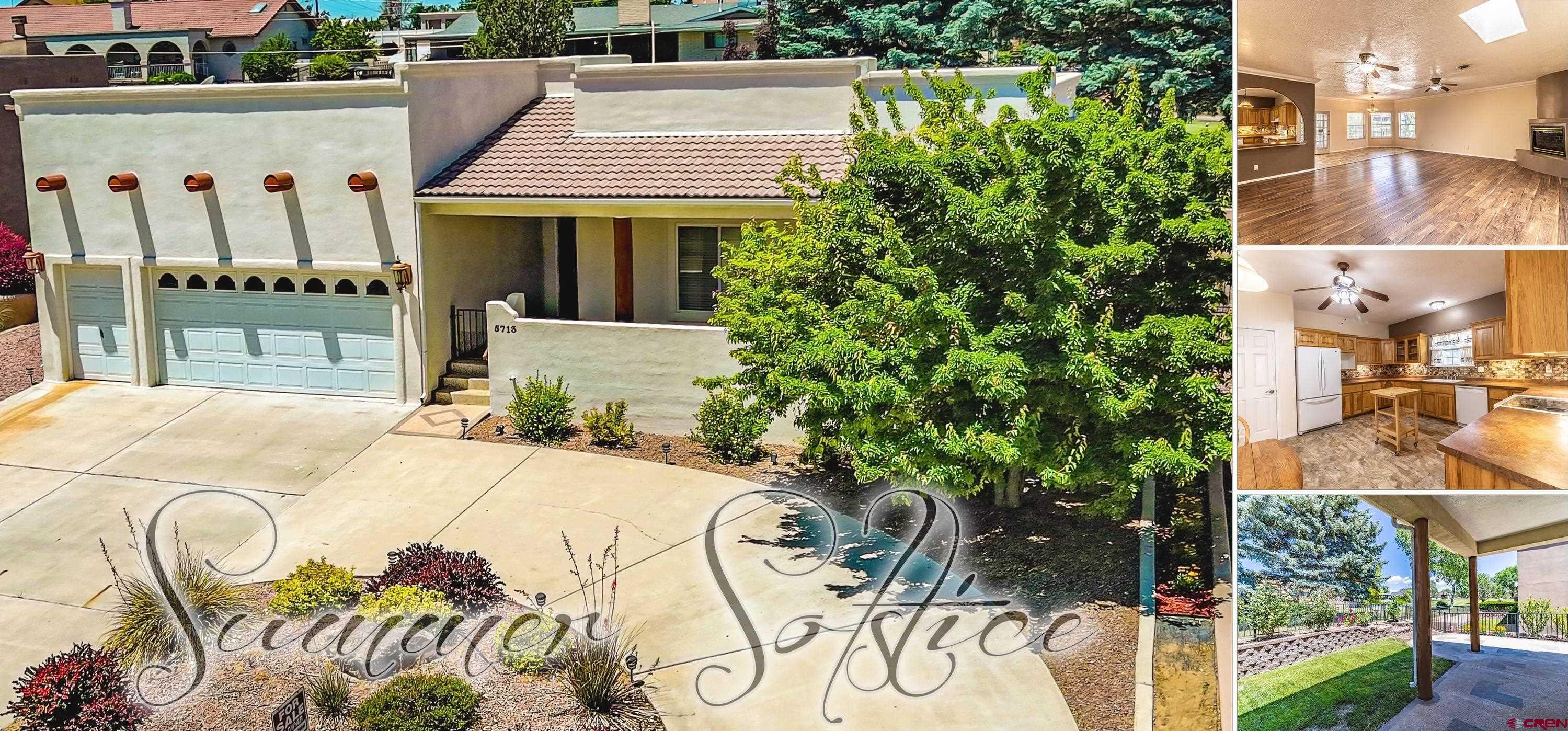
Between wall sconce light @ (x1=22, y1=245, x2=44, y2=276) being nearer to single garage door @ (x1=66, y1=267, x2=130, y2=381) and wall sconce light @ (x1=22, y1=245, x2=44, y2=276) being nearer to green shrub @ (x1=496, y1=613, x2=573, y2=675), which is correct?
single garage door @ (x1=66, y1=267, x2=130, y2=381)

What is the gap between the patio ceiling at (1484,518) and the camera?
697cm

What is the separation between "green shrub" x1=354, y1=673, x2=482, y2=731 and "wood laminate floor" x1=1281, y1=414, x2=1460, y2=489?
6.03 m

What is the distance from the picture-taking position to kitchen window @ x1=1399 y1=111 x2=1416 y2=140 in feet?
20.2

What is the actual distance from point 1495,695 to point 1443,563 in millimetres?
1060

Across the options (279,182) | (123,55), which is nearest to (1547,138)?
(279,182)

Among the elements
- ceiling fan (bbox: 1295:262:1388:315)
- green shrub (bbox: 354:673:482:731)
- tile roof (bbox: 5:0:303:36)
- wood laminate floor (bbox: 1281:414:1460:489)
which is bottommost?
green shrub (bbox: 354:673:482:731)

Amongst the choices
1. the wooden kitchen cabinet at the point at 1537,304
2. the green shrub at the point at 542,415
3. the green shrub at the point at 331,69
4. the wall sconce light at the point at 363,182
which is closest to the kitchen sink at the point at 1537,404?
the wooden kitchen cabinet at the point at 1537,304

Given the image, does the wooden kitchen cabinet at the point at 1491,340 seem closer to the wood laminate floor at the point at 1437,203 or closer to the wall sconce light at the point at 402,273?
the wood laminate floor at the point at 1437,203

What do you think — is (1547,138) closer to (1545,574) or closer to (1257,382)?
(1257,382)

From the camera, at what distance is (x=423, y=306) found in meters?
18.4

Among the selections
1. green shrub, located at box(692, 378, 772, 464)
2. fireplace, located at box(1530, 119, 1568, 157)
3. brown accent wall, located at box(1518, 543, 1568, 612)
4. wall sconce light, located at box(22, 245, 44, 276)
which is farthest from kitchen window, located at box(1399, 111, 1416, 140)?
wall sconce light, located at box(22, 245, 44, 276)

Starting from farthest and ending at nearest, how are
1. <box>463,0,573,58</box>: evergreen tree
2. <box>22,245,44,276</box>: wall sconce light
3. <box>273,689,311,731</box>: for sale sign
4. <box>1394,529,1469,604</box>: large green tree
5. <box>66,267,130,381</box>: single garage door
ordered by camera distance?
<box>463,0,573,58</box>: evergreen tree, <box>66,267,130,381</box>: single garage door, <box>22,245,44,276</box>: wall sconce light, <box>273,689,311,731</box>: for sale sign, <box>1394,529,1469,604</box>: large green tree

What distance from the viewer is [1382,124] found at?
6281 mm

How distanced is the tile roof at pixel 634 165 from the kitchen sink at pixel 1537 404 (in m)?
11.2
